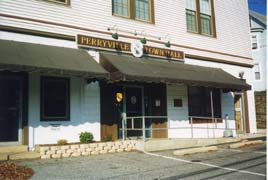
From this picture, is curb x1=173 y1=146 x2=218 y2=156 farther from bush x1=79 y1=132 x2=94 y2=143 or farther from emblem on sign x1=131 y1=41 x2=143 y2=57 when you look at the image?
emblem on sign x1=131 y1=41 x2=143 y2=57

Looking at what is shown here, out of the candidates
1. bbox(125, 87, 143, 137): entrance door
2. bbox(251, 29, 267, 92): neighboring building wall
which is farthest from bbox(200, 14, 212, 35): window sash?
bbox(251, 29, 267, 92): neighboring building wall

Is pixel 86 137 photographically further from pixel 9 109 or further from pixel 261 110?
pixel 261 110

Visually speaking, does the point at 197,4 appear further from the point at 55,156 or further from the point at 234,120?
the point at 55,156

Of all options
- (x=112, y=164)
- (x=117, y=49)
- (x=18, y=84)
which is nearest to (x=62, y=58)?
(x=18, y=84)

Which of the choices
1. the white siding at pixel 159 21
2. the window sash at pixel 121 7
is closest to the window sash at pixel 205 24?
the white siding at pixel 159 21

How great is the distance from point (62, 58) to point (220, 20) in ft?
34.8

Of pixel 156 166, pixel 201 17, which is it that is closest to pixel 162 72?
pixel 156 166

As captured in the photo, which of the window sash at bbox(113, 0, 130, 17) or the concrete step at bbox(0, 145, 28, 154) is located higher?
the window sash at bbox(113, 0, 130, 17)

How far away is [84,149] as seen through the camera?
1053 cm

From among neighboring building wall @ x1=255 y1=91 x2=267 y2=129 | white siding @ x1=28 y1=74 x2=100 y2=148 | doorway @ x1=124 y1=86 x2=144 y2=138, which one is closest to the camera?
white siding @ x1=28 y1=74 x2=100 y2=148

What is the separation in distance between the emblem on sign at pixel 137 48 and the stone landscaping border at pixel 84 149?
3.85 m

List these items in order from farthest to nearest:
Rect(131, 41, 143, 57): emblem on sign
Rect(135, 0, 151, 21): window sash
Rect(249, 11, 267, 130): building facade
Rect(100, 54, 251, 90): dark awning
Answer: Rect(249, 11, 267, 130): building facade
Rect(135, 0, 151, 21): window sash
Rect(131, 41, 143, 57): emblem on sign
Rect(100, 54, 251, 90): dark awning

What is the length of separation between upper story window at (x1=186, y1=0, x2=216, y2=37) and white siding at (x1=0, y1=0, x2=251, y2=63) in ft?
1.26

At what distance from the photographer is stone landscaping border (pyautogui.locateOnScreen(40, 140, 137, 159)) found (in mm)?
9844
